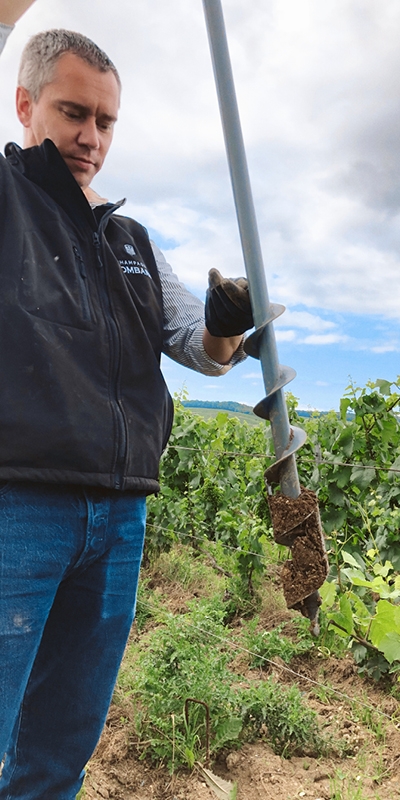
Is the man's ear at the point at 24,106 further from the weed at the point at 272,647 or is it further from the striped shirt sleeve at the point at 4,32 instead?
the weed at the point at 272,647

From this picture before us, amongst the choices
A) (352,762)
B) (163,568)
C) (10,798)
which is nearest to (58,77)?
(10,798)

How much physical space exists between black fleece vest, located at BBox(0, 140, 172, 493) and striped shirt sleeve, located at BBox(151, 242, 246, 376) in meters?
0.08

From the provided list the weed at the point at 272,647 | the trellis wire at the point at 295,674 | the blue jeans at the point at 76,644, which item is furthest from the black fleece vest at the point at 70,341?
the weed at the point at 272,647

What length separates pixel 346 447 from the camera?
419cm

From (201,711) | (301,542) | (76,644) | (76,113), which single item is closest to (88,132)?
(76,113)

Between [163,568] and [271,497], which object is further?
[163,568]

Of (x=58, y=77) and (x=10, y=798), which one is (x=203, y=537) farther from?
(x=58, y=77)

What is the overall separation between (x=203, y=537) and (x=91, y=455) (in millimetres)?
4185

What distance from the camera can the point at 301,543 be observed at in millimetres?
1414

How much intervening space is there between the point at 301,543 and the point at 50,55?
128cm

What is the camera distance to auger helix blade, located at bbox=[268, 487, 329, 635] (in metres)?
1.40

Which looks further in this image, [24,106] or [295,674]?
[295,674]

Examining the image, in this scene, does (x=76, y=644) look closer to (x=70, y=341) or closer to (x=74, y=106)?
(x=70, y=341)

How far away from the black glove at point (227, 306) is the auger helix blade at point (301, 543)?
1.47 ft
